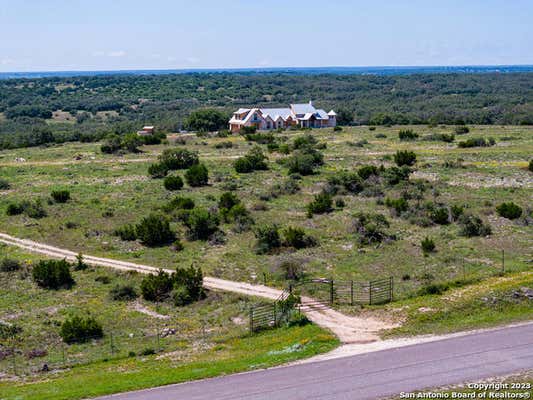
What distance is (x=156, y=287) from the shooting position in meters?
30.2

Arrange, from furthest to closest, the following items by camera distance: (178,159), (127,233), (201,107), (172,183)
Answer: (201,107), (178,159), (172,183), (127,233)

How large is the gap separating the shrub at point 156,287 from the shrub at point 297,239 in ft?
29.0

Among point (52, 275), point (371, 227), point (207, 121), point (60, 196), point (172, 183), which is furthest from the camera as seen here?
point (207, 121)

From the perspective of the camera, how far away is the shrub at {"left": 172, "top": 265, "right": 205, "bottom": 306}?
29.5 metres

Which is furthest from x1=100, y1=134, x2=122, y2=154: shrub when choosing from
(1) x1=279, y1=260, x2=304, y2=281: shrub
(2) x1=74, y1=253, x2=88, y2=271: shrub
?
(1) x1=279, y1=260, x2=304, y2=281: shrub

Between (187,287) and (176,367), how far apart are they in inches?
330

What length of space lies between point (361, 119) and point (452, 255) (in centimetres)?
8426

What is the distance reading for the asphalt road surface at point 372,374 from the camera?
61.5ft

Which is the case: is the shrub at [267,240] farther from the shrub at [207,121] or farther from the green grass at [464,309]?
the shrub at [207,121]

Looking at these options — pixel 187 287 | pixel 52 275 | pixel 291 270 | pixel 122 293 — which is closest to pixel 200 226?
pixel 291 270

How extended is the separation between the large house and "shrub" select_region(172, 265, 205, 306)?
59877 mm

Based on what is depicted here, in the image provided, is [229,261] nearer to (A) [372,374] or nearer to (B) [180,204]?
(B) [180,204]

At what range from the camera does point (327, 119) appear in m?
95.8

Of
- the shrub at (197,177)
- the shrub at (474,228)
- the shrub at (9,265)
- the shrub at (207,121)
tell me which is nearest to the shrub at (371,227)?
the shrub at (474,228)
